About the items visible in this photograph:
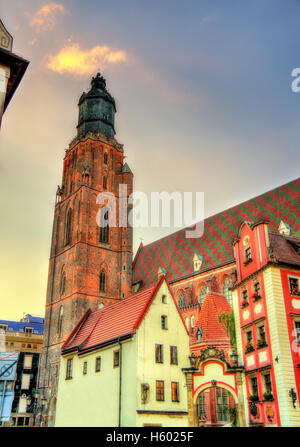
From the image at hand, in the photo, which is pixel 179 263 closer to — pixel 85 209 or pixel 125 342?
pixel 85 209

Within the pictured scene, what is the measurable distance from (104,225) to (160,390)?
35251 millimetres

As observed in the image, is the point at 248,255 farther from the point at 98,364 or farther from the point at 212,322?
the point at 98,364

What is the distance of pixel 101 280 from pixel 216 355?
31673 millimetres

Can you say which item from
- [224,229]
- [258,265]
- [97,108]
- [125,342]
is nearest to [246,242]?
[258,265]

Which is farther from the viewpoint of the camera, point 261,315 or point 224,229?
point 224,229

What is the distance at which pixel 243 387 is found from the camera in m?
26.7

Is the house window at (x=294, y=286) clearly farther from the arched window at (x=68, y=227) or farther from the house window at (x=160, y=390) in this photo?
the arched window at (x=68, y=227)

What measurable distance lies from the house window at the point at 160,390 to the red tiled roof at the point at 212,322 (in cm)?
699

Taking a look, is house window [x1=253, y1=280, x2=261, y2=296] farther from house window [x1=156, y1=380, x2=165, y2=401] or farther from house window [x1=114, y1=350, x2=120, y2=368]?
house window [x1=114, y1=350, x2=120, y2=368]

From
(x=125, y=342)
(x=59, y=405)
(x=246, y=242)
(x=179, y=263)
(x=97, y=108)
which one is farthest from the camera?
(x=97, y=108)

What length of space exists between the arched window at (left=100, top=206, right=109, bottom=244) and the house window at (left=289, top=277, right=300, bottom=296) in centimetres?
3579

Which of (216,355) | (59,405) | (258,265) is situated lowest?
(59,405)

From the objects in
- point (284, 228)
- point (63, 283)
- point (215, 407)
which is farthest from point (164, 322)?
point (63, 283)

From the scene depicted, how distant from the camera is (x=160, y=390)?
89.6 ft
